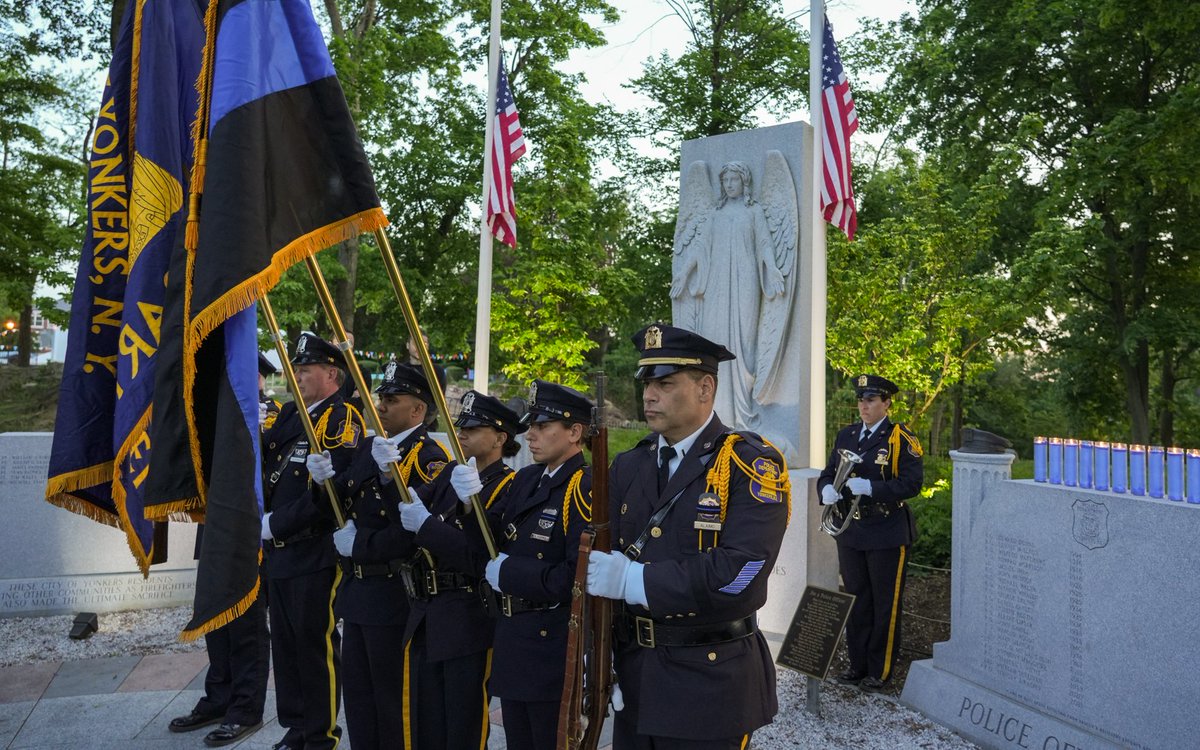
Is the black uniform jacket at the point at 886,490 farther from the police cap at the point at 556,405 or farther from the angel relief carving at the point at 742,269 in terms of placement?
the police cap at the point at 556,405

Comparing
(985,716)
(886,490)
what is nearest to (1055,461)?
(886,490)

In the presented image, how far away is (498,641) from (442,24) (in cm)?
2014

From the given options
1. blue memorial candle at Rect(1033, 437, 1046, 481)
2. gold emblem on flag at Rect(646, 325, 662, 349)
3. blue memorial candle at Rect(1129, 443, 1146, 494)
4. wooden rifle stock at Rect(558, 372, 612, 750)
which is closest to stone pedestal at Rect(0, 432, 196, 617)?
wooden rifle stock at Rect(558, 372, 612, 750)

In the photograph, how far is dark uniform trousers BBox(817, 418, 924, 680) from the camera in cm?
600

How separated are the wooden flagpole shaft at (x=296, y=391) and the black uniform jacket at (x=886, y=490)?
Result: 3.65 metres

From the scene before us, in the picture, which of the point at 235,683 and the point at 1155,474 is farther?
the point at 235,683

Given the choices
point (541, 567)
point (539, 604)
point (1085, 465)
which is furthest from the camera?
point (1085, 465)

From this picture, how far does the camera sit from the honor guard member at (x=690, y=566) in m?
2.68

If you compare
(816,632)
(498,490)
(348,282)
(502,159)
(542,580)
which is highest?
(502,159)

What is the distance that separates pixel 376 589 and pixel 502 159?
6.84 m

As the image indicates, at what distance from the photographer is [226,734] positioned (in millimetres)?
4930

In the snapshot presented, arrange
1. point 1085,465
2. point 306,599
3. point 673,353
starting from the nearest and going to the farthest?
point 673,353
point 306,599
point 1085,465

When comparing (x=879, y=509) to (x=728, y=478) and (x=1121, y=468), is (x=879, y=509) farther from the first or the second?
(x=728, y=478)

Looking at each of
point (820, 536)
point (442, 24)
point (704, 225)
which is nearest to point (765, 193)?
point (704, 225)
